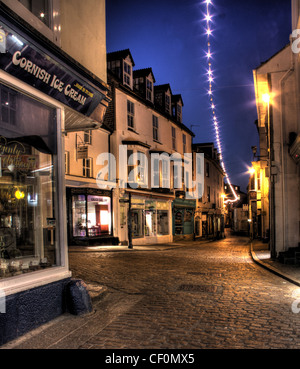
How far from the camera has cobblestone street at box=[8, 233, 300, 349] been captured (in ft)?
15.9

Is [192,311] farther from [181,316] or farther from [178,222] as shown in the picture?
[178,222]

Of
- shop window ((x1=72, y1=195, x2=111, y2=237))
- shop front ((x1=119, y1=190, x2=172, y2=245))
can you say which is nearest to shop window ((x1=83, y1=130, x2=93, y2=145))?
shop window ((x1=72, y1=195, x2=111, y2=237))

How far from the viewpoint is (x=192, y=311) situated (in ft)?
21.1

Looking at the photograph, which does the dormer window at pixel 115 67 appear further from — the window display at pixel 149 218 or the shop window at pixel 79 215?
the shop window at pixel 79 215

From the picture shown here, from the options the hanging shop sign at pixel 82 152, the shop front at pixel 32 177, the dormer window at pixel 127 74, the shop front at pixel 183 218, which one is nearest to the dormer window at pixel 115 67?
the dormer window at pixel 127 74

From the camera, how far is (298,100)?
43.8 ft

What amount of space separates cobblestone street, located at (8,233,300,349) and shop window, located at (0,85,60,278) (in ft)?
4.48

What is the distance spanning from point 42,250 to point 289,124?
1198cm

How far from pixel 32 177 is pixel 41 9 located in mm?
3133

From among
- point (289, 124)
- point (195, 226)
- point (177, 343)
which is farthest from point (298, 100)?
point (195, 226)

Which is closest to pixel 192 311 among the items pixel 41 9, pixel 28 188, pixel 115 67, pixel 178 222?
pixel 28 188

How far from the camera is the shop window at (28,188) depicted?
232 inches

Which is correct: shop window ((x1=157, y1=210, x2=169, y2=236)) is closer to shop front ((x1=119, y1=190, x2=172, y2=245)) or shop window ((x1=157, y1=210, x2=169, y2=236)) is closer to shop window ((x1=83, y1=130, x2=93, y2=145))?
shop front ((x1=119, y1=190, x2=172, y2=245))

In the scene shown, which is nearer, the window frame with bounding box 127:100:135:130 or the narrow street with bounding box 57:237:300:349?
the narrow street with bounding box 57:237:300:349
